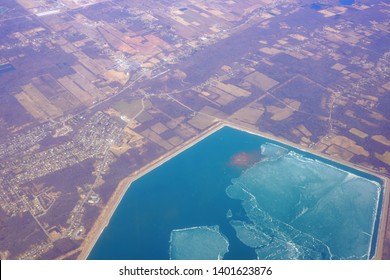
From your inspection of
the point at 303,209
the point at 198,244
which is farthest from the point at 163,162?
the point at 303,209

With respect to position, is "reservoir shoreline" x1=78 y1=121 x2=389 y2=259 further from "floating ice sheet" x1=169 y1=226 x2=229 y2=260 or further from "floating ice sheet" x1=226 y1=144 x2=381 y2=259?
"floating ice sheet" x1=169 y1=226 x2=229 y2=260

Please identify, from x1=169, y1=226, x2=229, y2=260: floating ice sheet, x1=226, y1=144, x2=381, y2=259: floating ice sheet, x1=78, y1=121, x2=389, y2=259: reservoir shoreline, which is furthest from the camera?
x1=226, y1=144, x2=381, y2=259: floating ice sheet

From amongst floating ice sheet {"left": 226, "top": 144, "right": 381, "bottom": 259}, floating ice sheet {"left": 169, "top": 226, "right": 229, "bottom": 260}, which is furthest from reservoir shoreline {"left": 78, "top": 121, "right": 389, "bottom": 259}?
floating ice sheet {"left": 169, "top": 226, "right": 229, "bottom": 260}

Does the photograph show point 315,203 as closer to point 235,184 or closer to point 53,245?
point 235,184

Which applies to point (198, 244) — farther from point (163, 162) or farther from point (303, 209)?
point (303, 209)

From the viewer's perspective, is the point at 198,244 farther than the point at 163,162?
No

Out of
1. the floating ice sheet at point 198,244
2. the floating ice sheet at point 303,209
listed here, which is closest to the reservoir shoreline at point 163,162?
the floating ice sheet at point 303,209
